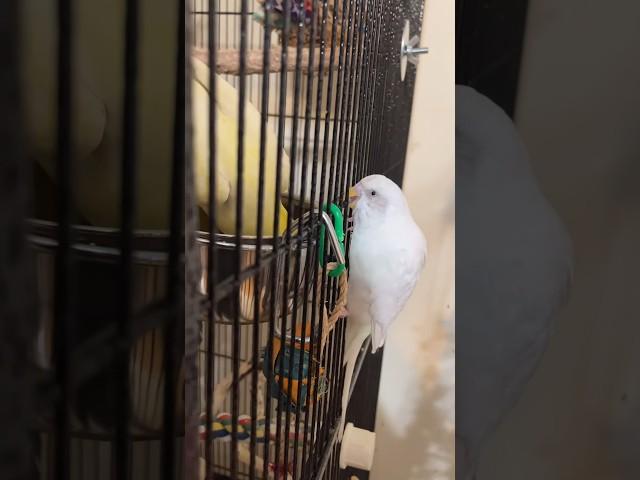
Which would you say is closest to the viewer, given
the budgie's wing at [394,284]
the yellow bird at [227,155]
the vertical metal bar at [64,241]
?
the vertical metal bar at [64,241]

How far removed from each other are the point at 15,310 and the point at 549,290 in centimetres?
16

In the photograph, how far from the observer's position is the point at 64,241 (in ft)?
0.32

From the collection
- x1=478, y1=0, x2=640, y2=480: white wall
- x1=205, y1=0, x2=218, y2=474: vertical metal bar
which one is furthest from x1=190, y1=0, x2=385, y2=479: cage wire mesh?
x1=478, y1=0, x2=640, y2=480: white wall

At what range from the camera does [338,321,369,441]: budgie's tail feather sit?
0.56 meters

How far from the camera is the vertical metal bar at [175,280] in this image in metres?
0.12

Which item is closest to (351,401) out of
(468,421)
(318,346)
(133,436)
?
(318,346)

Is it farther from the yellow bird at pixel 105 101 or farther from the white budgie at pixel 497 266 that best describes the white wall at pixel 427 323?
the yellow bird at pixel 105 101

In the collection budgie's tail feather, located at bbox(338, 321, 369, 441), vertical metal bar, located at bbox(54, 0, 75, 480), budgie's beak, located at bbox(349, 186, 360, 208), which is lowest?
budgie's tail feather, located at bbox(338, 321, 369, 441)

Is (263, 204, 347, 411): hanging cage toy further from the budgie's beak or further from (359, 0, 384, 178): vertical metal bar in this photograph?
(359, 0, 384, 178): vertical metal bar

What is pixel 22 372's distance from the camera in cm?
9

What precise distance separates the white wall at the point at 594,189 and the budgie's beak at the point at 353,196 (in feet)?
1.05

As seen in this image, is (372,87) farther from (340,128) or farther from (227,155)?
(227,155)

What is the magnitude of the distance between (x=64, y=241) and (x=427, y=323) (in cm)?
52

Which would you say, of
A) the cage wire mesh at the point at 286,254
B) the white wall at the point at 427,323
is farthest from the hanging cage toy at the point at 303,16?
the white wall at the point at 427,323
